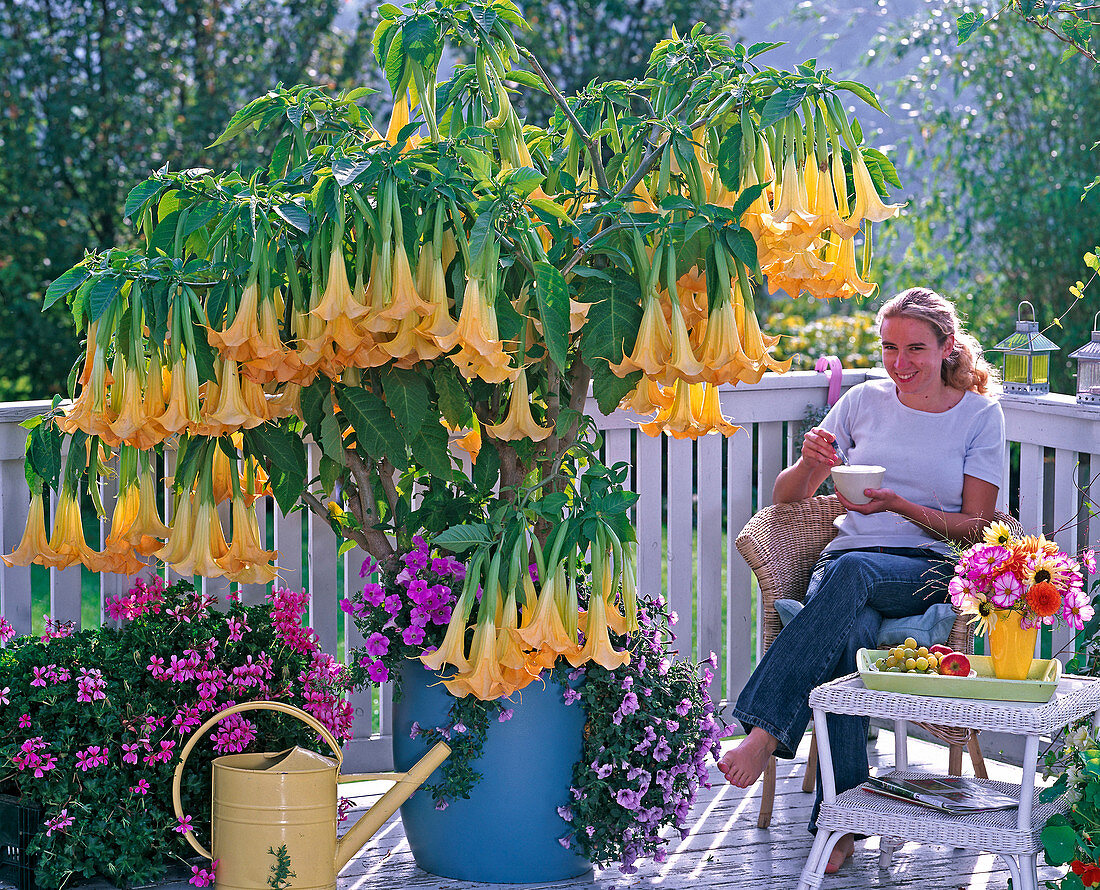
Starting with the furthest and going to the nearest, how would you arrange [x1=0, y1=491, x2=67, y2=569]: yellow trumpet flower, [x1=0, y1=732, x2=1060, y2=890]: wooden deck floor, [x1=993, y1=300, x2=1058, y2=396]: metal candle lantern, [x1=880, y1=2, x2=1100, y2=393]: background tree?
[x1=880, y1=2, x2=1100, y2=393]: background tree, [x1=993, y1=300, x2=1058, y2=396]: metal candle lantern, [x1=0, y1=732, x2=1060, y2=890]: wooden deck floor, [x1=0, y1=491, x2=67, y2=569]: yellow trumpet flower

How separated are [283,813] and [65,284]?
0.99 m

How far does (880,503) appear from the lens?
294cm

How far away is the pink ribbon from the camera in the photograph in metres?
3.55

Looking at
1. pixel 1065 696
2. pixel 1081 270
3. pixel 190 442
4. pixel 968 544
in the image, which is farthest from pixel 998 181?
pixel 190 442

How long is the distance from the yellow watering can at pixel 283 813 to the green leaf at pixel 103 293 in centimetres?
76

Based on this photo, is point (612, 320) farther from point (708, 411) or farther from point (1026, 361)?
point (1026, 361)

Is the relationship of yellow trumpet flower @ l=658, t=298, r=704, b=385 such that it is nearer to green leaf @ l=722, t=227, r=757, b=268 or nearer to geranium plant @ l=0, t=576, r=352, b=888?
green leaf @ l=722, t=227, r=757, b=268

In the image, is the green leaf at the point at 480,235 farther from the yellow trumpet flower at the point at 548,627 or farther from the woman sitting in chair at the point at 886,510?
the woman sitting in chair at the point at 886,510

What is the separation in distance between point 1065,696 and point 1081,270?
392 centimetres

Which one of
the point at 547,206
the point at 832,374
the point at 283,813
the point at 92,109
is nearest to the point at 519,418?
the point at 547,206

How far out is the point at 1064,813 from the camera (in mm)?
2371

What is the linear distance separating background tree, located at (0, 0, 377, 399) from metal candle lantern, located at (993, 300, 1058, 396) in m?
4.13

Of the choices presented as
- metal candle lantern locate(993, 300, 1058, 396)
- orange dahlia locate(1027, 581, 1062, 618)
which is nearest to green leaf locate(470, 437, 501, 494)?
orange dahlia locate(1027, 581, 1062, 618)

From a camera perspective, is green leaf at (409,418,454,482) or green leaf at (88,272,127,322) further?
green leaf at (409,418,454,482)
